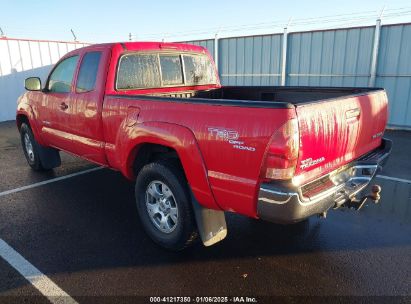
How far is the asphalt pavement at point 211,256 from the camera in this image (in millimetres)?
2746

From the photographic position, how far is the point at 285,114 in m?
2.23

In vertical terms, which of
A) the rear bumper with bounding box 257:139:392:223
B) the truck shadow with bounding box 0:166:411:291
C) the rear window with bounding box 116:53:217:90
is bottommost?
the truck shadow with bounding box 0:166:411:291

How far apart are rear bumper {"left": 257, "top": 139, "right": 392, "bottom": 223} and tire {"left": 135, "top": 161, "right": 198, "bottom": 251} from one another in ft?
2.70

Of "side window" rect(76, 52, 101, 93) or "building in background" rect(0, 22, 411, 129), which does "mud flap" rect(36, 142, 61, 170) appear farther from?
"building in background" rect(0, 22, 411, 129)

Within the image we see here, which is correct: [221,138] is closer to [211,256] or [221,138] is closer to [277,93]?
[211,256]

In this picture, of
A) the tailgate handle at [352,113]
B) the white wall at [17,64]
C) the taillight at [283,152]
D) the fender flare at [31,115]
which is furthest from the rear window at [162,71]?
the white wall at [17,64]

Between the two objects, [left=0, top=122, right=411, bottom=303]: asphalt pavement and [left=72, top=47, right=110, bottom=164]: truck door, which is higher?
[left=72, top=47, right=110, bottom=164]: truck door

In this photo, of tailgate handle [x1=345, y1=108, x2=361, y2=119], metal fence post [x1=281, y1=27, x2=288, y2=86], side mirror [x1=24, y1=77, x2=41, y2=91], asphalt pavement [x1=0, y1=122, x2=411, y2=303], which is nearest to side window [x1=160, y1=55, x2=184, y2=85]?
asphalt pavement [x1=0, y1=122, x2=411, y2=303]

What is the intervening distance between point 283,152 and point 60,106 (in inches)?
135

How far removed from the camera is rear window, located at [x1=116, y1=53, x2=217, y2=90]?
402 centimetres

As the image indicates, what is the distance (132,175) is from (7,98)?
12.0m

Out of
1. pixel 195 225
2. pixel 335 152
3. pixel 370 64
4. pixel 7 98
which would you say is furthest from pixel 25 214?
pixel 7 98

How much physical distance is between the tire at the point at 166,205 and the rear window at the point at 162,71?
4.25 ft

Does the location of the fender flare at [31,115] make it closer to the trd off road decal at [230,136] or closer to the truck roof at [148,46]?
the truck roof at [148,46]
